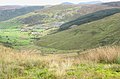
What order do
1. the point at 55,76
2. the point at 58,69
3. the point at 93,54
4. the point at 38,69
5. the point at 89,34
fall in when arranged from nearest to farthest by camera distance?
the point at 55,76 < the point at 58,69 < the point at 38,69 < the point at 93,54 < the point at 89,34

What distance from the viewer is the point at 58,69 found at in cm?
985

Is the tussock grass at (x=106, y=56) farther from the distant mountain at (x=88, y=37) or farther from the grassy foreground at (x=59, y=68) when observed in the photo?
the distant mountain at (x=88, y=37)

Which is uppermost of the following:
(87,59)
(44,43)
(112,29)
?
(87,59)

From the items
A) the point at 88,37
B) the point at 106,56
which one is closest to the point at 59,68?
the point at 106,56

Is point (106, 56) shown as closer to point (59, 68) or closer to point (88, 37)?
point (59, 68)

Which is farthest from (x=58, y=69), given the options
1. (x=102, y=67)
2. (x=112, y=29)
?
(x=112, y=29)

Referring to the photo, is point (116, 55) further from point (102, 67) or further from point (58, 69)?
point (58, 69)

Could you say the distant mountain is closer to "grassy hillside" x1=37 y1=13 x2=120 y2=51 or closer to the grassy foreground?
"grassy hillside" x1=37 y1=13 x2=120 y2=51

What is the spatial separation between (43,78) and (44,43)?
460 feet

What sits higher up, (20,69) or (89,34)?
(20,69)

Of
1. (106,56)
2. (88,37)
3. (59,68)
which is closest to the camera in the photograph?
(59,68)

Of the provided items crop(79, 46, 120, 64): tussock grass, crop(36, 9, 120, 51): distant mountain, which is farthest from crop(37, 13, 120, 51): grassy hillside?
crop(79, 46, 120, 64): tussock grass

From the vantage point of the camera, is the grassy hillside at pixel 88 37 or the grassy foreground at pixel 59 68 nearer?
the grassy foreground at pixel 59 68

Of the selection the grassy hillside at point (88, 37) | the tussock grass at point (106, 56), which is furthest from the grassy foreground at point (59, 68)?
the grassy hillside at point (88, 37)
